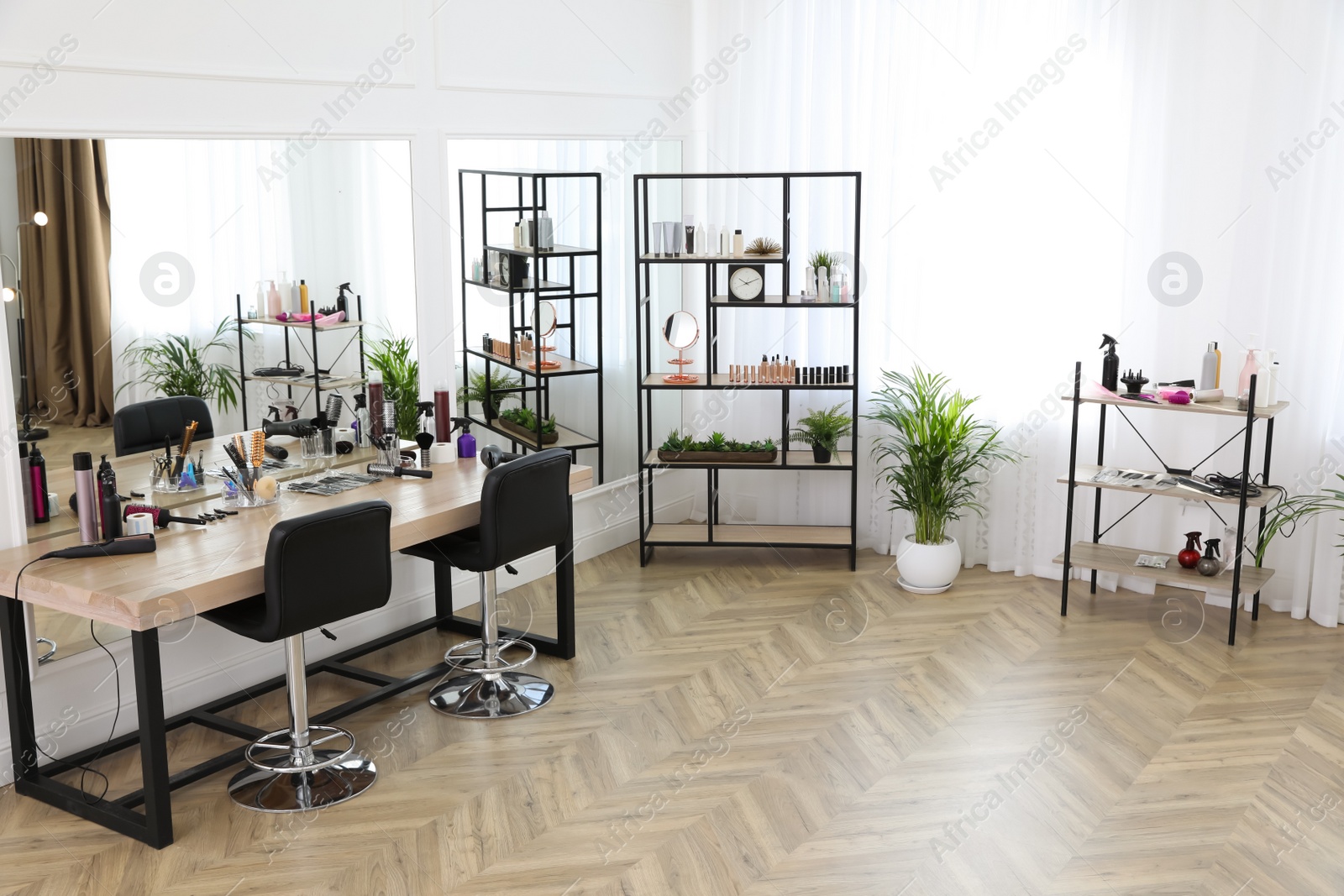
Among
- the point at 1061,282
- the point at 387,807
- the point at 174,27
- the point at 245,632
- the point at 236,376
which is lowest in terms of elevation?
the point at 387,807

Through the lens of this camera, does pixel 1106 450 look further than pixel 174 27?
Yes

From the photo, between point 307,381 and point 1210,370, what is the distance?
3394 millimetres

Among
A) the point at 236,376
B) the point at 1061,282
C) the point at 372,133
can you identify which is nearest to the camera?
the point at 236,376

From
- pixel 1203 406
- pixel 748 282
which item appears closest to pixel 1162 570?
pixel 1203 406

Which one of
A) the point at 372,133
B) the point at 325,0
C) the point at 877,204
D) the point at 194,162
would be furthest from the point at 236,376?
the point at 877,204

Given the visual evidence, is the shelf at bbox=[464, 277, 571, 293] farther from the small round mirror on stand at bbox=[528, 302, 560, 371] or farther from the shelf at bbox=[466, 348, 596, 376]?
the shelf at bbox=[466, 348, 596, 376]

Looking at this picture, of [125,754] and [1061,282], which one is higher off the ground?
[1061,282]

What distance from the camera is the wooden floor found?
3.12m

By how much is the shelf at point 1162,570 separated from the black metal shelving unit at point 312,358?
294 centimetres

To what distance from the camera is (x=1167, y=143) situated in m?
4.86

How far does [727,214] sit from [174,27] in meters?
2.79

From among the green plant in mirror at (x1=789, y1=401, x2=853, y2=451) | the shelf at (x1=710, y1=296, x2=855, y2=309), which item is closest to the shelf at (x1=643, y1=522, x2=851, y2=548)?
the green plant in mirror at (x1=789, y1=401, x2=853, y2=451)

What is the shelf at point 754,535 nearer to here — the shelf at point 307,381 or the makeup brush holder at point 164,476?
the shelf at point 307,381

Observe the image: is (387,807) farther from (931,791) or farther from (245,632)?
(931,791)
